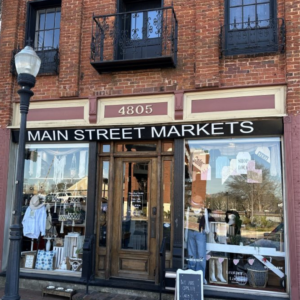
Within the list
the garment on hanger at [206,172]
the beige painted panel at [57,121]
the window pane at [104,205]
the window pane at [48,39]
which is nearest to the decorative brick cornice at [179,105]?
the garment on hanger at [206,172]

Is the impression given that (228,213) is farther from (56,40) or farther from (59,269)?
(56,40)

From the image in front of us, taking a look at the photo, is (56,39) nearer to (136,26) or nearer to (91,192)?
(136,26)

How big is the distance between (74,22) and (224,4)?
3358mm

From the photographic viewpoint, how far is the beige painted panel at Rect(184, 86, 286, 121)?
618 centimetres

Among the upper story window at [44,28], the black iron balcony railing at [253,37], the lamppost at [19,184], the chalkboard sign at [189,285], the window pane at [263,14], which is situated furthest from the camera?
the upper story window at [44,28]

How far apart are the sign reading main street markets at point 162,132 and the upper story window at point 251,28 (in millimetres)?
1484

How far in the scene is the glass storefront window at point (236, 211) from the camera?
6188 mm

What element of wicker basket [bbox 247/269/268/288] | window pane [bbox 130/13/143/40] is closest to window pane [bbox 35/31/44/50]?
window pane [bbox 130/13/143/40]

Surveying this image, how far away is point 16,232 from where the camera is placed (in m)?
4.66

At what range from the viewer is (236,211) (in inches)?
256

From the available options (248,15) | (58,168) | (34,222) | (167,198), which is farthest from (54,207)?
(248,15)

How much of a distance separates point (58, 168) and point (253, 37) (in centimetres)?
506

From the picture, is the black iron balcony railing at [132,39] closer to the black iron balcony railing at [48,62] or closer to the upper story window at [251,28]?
the black iron balcony railing at [48,62]

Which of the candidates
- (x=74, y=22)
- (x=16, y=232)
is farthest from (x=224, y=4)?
(x=16, y=232)
